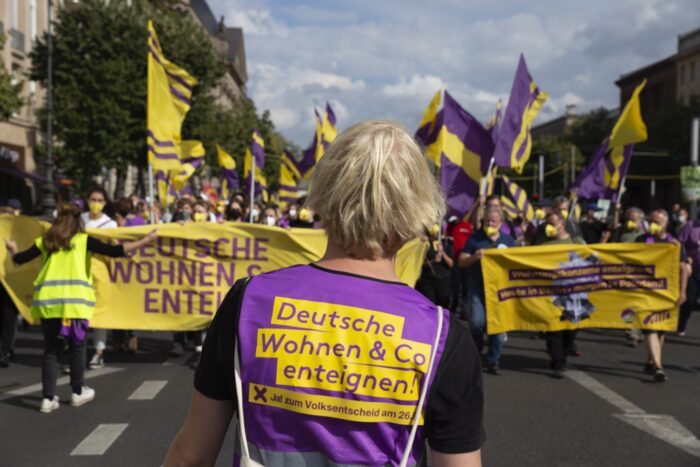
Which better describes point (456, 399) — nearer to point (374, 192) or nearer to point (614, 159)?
point (374, 192)

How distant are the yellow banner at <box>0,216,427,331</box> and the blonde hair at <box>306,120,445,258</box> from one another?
726cm

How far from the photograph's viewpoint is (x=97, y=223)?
369 inches

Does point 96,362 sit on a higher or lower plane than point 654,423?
lower

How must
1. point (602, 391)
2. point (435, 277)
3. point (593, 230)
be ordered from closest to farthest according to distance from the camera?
point (602, 391) < point (435, 277) < point (593, 230)

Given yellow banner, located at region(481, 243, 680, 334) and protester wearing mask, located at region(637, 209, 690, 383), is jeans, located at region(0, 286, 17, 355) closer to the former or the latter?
yellow banner, located at region(481, 243, 680, 334)

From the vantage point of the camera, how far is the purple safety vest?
1825mm

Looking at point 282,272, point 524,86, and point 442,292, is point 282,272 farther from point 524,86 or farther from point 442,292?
point 524,86

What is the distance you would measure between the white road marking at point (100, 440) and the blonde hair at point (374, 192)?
13.6 feet

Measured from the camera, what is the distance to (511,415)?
665 centimetres

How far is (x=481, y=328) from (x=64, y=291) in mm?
4308

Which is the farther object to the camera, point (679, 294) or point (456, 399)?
point (679, 294)

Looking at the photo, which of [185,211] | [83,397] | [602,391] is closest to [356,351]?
[83,397]

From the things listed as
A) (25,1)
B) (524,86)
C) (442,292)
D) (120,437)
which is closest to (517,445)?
(120,437)

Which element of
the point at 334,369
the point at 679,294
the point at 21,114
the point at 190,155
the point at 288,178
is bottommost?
the point at 679,294
